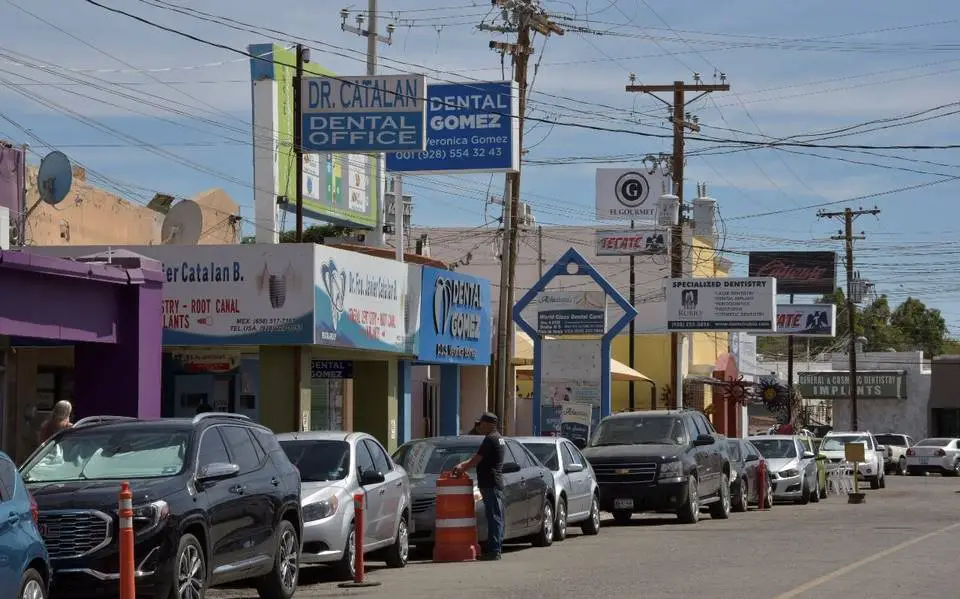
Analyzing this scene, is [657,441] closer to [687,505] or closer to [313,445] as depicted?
[687,505]

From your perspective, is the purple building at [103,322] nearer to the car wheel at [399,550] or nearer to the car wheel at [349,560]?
the car wheel at [399,550]

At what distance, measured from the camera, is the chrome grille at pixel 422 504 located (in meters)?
19.9

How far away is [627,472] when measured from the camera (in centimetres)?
2611

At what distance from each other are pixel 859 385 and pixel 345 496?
2544 inches

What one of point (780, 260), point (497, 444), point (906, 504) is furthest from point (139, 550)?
point (780, 260)

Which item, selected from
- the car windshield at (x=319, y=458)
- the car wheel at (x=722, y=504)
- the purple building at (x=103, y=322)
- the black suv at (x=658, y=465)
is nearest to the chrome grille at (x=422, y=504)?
the car windshield at (x=319, y=458)

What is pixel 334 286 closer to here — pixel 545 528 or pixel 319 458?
pixel 545 528

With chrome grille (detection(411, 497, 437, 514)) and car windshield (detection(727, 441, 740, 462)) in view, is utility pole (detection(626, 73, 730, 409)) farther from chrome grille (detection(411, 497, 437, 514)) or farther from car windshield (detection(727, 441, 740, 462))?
chrome grille (detection(411, 497, 437, 514))

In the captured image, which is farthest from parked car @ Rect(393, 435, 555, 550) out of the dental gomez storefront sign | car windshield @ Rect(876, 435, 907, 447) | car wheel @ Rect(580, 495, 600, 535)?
car windshield @ Rect(876, 435, 907, 447)

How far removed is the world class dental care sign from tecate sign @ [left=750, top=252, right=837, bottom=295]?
47591 millimetres

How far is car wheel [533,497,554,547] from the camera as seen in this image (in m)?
21.6

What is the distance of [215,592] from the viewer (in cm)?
1609

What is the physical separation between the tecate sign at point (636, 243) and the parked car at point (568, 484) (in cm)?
3323

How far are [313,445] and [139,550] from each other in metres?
6.07
